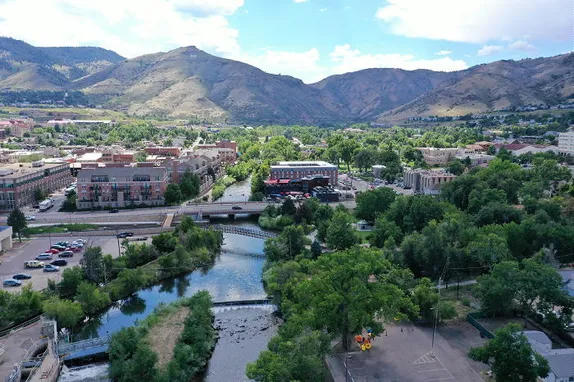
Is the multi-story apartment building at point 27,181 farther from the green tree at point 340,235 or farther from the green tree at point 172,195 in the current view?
the green tree at point 340,235

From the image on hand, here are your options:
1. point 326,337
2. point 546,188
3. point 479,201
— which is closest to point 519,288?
point 326,337

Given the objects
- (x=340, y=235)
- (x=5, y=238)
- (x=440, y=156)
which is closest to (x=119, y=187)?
(x=5, y=238)

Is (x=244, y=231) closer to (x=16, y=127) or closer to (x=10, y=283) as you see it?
(x=10, y=283)

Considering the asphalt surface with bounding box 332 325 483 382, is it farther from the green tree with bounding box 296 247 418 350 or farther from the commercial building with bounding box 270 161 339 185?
the commercial building with bounding box 270 161 339 185

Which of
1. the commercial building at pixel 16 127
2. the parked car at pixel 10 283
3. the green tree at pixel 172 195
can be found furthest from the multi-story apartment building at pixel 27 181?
the commercial building at pixel 16 127

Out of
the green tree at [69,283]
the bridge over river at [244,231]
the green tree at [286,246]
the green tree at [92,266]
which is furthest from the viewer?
the bridge over river at [244,231]

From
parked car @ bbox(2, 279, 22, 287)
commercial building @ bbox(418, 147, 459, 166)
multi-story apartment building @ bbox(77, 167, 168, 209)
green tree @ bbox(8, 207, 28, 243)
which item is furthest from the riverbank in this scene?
commercial building @ bbox(418, 147, 459, 166)
